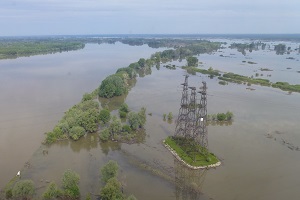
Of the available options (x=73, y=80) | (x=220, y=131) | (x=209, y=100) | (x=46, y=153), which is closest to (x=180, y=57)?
(x=73, y=80)

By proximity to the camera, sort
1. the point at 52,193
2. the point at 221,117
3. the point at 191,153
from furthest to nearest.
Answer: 1. the point at 221,117
2. the point at 191,153
3. the point at 52,193

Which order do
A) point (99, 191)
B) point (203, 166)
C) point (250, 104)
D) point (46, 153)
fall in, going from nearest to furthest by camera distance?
point (99, 191) → point (203, 166) → point (46, 153) → point (250, 104)

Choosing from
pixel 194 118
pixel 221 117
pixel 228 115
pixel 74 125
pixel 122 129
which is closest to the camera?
pixel 194 118

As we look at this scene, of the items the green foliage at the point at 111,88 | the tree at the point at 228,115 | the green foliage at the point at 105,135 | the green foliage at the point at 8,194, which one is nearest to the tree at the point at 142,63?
the green foliage at the point at 111,88

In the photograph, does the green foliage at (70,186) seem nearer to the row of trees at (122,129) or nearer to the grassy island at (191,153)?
the grassy island at (191,153)

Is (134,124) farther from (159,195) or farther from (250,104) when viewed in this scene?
(250,104)

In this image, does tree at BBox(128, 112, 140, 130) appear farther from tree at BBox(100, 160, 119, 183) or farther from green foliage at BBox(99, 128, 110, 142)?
tree at BBox(100, 160, 119, 183)

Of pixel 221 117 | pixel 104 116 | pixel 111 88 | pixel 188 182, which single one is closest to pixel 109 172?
pixel 188 182

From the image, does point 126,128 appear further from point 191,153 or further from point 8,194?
point 8,194
